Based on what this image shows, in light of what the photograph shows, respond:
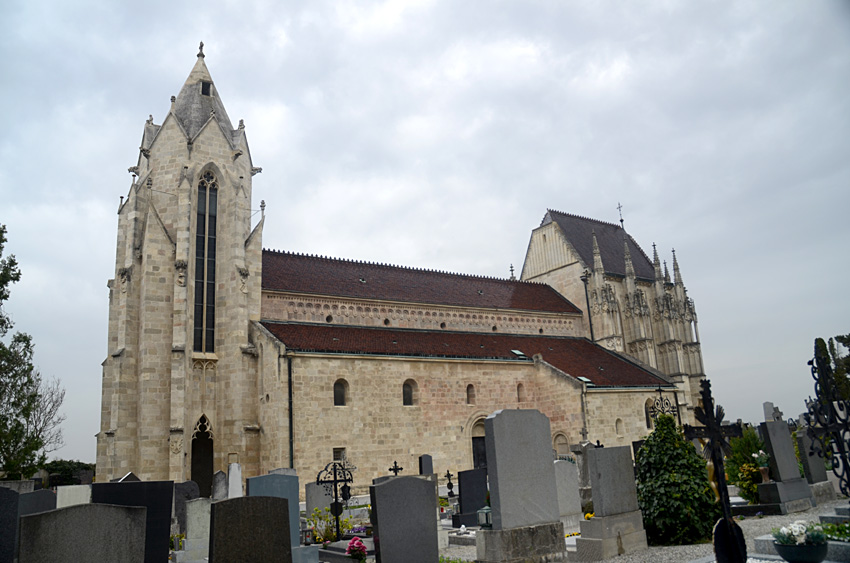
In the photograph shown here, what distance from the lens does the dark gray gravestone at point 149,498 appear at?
1002cm

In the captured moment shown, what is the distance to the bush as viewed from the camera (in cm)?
1199

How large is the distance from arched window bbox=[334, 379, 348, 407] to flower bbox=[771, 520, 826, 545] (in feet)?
61.6

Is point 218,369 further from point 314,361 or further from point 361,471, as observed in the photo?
point 361,471

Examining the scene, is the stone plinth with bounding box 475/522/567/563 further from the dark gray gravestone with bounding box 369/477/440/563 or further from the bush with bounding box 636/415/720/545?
the bush with bounding box 636/415/720/545

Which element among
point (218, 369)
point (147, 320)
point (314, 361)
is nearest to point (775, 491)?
point (314, 361)

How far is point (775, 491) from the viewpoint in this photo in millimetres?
14422

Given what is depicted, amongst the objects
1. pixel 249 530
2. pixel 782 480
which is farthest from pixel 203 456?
pixel 782 480

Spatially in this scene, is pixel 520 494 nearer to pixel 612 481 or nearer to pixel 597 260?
pixel 612 481

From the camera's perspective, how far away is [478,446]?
28531mm

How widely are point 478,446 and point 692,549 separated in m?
17.8

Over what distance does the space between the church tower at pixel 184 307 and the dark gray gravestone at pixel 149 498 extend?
521 inches

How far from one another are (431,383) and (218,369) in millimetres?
9374

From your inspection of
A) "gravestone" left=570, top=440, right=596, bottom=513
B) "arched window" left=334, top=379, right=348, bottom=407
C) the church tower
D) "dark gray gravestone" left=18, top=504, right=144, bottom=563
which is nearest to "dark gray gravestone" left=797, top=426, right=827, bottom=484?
"gravestone" left=570, top=440, right=596, bottom=513

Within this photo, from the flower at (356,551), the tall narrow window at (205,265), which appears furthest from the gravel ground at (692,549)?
the tall narrow window at (205,265)
